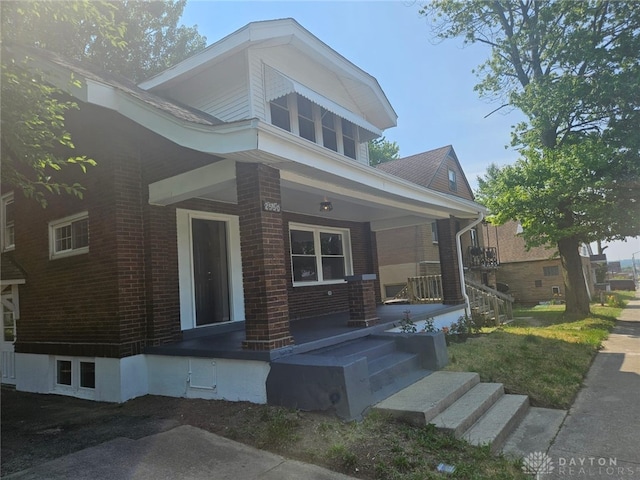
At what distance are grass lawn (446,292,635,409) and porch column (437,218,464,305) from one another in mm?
1365

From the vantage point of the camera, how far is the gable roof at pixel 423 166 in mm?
20141

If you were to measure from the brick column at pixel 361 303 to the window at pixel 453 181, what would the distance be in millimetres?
16327

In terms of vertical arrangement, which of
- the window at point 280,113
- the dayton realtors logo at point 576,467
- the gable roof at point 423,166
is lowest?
the dayton realtors logo at point 576,467

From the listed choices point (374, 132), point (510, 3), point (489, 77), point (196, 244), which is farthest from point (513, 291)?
point (196, 244)

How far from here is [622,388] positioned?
5.83 metres

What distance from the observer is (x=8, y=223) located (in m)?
9.17

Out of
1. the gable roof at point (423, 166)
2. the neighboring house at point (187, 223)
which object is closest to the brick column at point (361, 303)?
the neighboring house at point (187, 223)

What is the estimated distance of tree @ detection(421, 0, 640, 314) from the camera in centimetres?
1248

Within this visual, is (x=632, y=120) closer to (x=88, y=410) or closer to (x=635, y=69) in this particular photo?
(x=635, y=69)

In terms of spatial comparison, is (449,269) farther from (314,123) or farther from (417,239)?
(417,239)

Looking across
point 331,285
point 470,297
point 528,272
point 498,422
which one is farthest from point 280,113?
point 528,272

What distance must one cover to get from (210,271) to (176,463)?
4536 millimetres

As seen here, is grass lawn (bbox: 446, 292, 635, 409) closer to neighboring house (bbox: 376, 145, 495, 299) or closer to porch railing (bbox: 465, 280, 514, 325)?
porch railing (bbox: 465, 280, 514, 325)

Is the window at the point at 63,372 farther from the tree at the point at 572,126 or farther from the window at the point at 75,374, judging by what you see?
the tree at the point at 572,126
